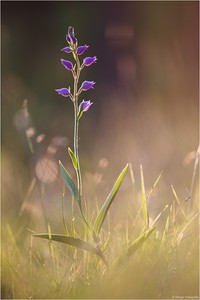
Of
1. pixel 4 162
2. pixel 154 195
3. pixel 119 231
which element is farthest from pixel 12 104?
pixel 119 231

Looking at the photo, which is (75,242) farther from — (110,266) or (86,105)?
(86,105)

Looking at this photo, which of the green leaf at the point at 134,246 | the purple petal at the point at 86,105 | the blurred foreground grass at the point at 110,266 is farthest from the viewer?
the purple petal at the point at 86,105

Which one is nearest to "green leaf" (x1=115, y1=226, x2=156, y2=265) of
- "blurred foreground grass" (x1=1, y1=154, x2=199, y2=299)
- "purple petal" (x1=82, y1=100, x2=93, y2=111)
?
"blurred foreground grass" (x1=1, y1=154, x2=199, y2=299)

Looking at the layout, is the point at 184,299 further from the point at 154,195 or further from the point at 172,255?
the point at 154,195

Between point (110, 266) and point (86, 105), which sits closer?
point (110, 266)

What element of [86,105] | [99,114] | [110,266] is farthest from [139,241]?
[99,114]

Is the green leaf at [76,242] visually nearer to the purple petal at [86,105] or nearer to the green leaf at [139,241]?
the green leaf at [139,241]

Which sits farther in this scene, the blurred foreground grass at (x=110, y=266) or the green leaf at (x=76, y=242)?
the green leaf at (x=76, y=242)

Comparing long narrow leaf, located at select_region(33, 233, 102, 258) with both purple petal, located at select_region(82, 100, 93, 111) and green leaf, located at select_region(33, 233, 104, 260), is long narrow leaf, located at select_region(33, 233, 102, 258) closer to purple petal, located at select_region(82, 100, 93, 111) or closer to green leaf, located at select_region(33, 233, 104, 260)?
green leaf, located at select_region(33, 233, 104, 260)

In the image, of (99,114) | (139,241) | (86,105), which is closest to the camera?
(139,241)

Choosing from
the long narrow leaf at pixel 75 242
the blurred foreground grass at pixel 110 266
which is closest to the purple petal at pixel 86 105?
the blurred foreground grass at pixel 110 266

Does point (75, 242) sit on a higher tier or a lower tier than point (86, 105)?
lower
